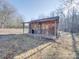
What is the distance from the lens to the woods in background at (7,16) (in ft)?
119

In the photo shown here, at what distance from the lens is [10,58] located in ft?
18.9

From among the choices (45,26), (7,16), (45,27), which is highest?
(7,16)

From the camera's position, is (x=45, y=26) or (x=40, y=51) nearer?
(x=40, y=51)

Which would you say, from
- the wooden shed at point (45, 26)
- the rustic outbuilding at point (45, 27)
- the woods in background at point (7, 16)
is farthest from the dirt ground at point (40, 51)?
the woods in background at point (7, 16)

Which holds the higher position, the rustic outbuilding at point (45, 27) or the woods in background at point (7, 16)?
the woods in background at point (7, 16)

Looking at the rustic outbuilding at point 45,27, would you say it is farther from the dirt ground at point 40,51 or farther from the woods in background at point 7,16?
the woods in background at point 7,16

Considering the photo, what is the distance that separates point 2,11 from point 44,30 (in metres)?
22.9

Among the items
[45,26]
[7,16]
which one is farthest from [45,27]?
[7,16]

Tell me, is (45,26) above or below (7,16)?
below

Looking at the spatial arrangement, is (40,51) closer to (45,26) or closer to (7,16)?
(45,26)

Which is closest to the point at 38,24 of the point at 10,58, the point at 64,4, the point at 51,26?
the point at 51,26

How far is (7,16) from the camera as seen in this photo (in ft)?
123

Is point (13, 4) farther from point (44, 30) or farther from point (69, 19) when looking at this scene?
point (44, 30)

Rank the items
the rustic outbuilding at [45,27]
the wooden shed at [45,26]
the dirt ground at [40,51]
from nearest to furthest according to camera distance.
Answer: the dirt ground at [40,51]
the rustic outbuilding at [45,27]
the wooden shed at [45,26]
